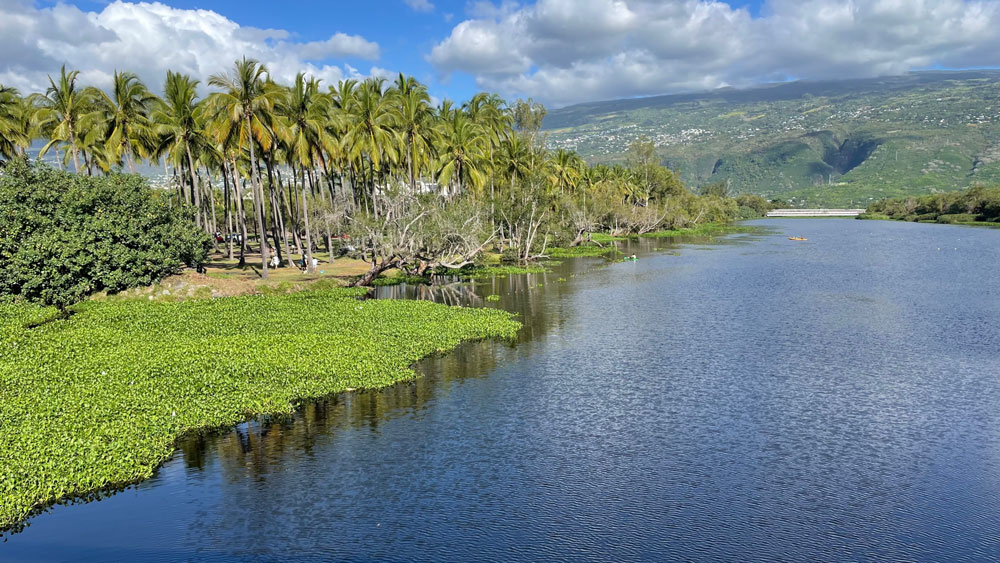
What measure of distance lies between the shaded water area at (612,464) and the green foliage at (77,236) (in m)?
26.7

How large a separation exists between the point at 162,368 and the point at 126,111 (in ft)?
146

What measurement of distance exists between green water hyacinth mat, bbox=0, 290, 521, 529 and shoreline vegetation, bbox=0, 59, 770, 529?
0.08 meters

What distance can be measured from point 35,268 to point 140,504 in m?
31.7

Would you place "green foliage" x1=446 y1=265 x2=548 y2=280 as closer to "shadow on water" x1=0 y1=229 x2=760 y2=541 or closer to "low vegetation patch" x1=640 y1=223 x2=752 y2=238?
"shadow on water" x1=0 y1=229 x2=760 y2=541

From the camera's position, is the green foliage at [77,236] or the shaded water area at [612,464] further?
the green foliage at [77,236]

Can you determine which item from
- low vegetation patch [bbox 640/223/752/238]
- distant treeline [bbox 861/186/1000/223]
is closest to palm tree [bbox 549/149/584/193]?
low vegetation patch [bbox 640/223/752/238]

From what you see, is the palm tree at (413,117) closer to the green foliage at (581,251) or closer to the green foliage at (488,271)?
the green foliage at (488,271)

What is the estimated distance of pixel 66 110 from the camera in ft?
191

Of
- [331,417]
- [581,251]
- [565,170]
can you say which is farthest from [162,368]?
[565,170]

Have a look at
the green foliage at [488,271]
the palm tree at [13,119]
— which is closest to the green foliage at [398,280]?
the green foliage at [488,271]

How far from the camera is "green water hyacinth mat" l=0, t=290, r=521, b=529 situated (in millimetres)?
19031

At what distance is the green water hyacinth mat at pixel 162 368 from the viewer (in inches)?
749

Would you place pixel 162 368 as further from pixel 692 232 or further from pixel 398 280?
pixel 692 232

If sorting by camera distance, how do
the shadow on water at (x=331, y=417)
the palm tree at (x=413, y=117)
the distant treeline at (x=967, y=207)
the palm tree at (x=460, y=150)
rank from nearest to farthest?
the shadow on water at (x=331, y=417), the palm tree at (x=413, y=117), the palm tree at (x=460, y=150), the distant treeline at (x=967, y=207)
